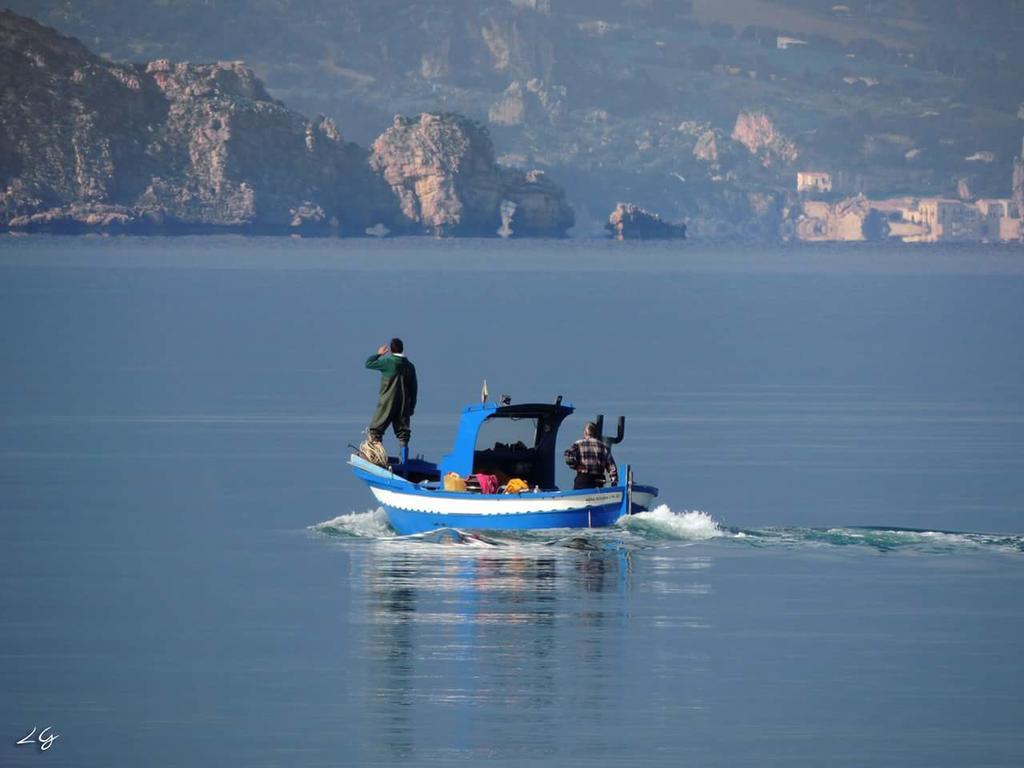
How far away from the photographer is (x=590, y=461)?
1426 inches

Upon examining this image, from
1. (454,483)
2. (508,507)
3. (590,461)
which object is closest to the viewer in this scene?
(590,461)

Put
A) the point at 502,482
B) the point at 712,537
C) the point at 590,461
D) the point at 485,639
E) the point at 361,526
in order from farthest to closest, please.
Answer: the point at 361,526 → the point at 502,482 → the point at 712,537 → the point at 590,461 → the point at 485,639

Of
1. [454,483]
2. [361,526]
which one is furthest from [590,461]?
[361,526]

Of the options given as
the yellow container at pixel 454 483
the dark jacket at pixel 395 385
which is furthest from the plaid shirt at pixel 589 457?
the dark jacket at pixel 395 385

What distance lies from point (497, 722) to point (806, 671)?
4.47 metres

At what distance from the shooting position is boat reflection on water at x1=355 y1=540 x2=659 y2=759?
82.6 ft

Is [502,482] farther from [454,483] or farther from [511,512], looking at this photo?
[511,512]

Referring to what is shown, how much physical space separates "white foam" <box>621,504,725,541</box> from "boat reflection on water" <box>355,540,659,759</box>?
2.41 ft

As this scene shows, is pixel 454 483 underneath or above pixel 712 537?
above

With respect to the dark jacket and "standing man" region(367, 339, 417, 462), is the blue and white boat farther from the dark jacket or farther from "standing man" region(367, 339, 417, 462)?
the dark jacket

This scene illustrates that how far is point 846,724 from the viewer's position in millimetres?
25375

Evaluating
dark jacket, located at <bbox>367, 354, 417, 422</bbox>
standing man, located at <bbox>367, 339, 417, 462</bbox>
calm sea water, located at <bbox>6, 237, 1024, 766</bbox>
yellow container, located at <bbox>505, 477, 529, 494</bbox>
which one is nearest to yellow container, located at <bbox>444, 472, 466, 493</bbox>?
yellow container, located at <bbox>505, 477, 529, 494</bbox>

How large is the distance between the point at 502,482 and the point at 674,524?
3.24 metres

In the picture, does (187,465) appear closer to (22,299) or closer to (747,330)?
(747,330)
